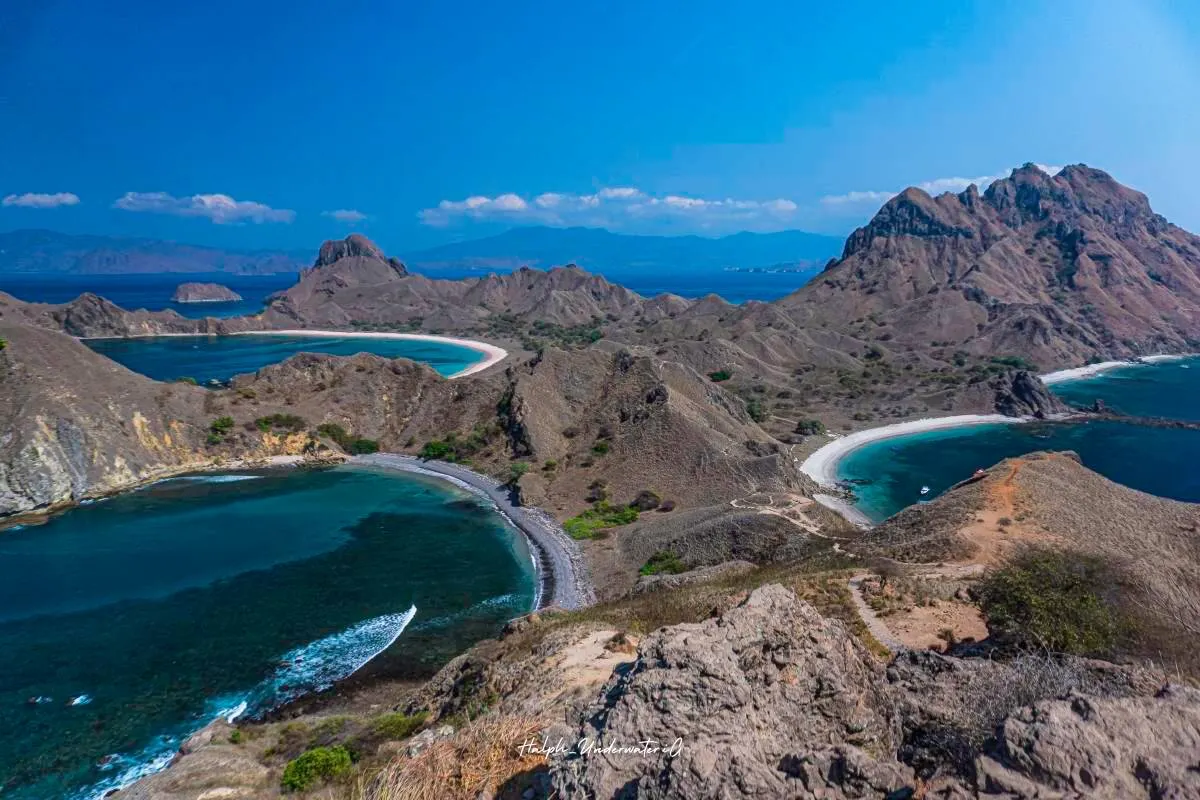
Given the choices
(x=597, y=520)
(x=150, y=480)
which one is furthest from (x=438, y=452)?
(x=150, y=480)

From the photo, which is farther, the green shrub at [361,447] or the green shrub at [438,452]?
the green shrub at [361,447]

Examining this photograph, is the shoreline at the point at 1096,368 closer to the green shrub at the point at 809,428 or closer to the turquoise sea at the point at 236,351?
the green shrub at the point at 809,428

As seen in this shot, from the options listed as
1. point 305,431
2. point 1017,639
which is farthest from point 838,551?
point 305,431

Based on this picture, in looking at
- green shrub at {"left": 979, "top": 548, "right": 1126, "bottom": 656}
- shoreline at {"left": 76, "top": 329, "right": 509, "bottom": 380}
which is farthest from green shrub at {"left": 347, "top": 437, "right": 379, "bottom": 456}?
shoreline at {"left": 76, "top": 329, "right": 509, "bottom": 380}

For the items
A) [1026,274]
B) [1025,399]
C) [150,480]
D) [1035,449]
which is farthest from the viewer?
[1026,274]

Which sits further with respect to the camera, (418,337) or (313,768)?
(418,337)

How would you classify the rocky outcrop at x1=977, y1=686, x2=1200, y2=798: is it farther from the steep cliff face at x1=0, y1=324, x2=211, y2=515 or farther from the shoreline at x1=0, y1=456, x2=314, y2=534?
the steep cliff face at x1=0, y1=324, x2=211, y2=515

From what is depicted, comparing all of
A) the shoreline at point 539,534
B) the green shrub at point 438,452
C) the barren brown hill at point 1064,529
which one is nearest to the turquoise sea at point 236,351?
the green shrub at point 438,452

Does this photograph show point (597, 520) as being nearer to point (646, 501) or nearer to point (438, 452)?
point (646, 501)
